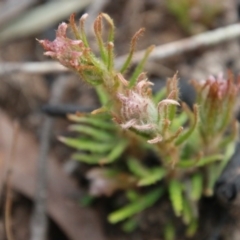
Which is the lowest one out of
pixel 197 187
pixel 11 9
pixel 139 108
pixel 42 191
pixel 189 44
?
pixel 197 187

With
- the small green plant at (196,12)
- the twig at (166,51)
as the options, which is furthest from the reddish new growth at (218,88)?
the small green plant at (196,12)

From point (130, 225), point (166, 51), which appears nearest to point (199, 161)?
point (130, 225)

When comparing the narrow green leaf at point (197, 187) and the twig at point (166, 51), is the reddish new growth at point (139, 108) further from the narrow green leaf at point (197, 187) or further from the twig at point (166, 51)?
the twig at point (166, 51)

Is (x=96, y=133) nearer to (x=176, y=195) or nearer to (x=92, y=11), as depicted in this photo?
(x=176, y=195)

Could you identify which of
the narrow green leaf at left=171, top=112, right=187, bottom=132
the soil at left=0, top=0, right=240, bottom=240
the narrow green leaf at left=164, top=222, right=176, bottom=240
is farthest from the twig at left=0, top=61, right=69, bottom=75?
the narrow green leaf at left=164, top=222, right=176, bottom=240

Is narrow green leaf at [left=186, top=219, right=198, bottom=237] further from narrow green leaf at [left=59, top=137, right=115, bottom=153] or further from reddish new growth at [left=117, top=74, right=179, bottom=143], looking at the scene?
reddish new growth at [left=117, top=74, right=179, bottom=143]

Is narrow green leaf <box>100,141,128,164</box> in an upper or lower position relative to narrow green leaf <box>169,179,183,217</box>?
upper
